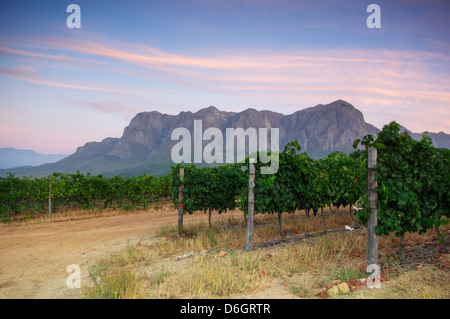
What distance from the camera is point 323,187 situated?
10781 mm

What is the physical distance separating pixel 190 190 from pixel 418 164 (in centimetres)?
806

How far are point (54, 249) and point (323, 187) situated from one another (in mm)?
10396

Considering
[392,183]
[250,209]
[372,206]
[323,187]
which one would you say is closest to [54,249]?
[250,209]

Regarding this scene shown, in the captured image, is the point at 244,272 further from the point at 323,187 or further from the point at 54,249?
the point at 54,249

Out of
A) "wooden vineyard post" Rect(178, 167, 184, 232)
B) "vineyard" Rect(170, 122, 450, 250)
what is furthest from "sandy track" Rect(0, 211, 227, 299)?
"vineyard" Rect(170, 122, 450, 250)

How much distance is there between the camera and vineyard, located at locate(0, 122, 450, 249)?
605 cm

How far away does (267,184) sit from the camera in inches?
331

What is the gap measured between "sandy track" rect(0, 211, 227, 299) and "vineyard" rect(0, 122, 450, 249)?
10.1 feet

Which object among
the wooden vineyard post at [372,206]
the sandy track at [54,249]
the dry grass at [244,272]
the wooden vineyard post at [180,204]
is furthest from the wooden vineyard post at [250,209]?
the sandy track at [54,249]

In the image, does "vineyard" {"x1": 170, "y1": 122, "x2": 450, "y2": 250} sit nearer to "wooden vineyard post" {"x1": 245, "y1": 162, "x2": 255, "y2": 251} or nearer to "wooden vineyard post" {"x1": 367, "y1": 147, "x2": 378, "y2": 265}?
"wooden vineyard post" {"x1": 367, "y1": 147, "x2": 378, "y2": 265}

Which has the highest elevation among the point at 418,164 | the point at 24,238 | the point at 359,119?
the point at 359,119

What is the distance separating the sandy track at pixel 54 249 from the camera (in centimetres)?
600
